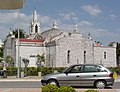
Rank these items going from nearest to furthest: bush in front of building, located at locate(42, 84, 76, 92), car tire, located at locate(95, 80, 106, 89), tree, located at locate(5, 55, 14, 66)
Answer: bush in front of building, located at locate(42, 84, 76, 92), car tire, located at locate(95, 80, 106, 89), tree, located at locate(5, 55, 14, 66)

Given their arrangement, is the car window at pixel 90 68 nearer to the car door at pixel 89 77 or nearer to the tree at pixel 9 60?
the car door at pixel 89 77

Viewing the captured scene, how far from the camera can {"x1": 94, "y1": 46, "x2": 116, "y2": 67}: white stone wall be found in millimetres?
72188

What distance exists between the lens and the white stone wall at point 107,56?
7219 centimetres

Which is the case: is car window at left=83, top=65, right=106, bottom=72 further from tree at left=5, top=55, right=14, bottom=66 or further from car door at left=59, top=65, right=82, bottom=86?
tree at left=5, top=55, right=14, bottom=66

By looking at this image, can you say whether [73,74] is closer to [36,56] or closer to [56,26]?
[36,56]

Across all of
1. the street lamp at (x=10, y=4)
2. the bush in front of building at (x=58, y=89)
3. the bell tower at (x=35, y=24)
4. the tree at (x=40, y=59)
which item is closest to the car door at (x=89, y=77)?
the bush in front of building at (x=58, y=89)

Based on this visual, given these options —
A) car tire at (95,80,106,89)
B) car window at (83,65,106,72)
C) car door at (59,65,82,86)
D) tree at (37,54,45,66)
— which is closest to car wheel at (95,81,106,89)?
car tire at (95,80,106,89)

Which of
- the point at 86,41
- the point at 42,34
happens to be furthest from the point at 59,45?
the point at 42,34

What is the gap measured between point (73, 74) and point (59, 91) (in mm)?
7696

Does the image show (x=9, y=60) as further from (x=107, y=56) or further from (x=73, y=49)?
(x=107, y=56)

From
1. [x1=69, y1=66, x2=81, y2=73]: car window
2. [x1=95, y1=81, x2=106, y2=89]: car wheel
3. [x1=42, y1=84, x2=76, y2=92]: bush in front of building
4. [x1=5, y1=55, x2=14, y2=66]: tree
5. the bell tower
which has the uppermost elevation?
the bell tower

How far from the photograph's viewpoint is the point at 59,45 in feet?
224

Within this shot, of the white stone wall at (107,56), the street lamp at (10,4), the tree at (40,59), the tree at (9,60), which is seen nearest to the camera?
the street lamp at (10,4)

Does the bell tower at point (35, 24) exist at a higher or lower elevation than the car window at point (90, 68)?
higher
